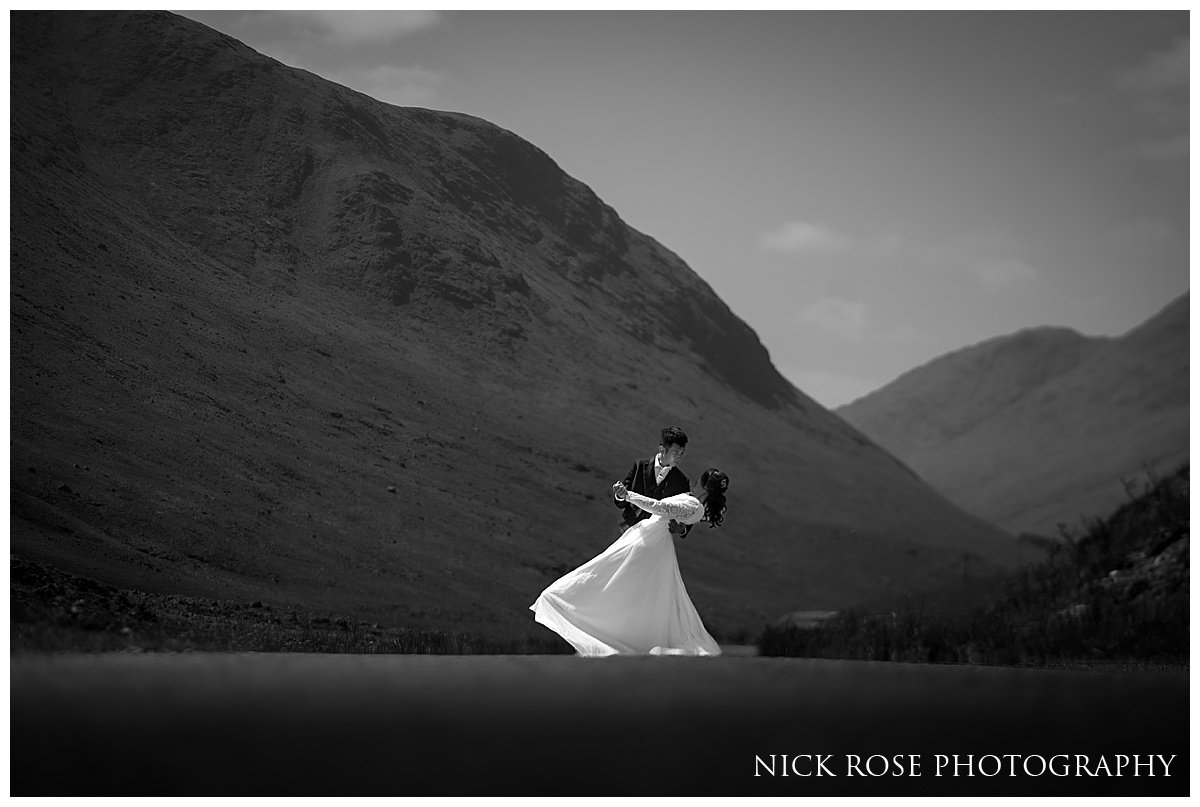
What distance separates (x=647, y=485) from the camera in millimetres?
9305

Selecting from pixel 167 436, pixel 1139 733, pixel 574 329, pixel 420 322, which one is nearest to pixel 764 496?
pixel 574 329

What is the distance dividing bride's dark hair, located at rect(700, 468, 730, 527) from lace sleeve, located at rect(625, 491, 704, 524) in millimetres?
94

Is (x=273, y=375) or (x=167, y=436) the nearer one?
(x=167, y=436)

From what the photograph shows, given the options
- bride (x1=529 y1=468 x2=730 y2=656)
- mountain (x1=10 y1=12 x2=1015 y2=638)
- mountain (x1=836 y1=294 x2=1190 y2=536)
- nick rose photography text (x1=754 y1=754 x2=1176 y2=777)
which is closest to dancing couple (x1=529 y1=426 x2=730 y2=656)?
bride (x1=529 y1=468 x2=730 y2=656)

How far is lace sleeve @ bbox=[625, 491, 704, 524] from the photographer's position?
8852 mm

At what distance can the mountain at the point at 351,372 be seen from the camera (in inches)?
1438

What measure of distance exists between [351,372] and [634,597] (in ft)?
152

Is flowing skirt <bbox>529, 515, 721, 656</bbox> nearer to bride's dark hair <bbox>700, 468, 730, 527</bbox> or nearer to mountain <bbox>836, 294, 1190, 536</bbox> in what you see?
bride's dark hair <bbox>700, 468, 730, 527</bbox>

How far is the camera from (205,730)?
250 inches

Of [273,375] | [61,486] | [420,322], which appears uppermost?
[420,322]

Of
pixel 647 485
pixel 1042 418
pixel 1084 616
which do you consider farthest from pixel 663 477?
pixel 1042 418

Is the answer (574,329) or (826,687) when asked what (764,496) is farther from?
(826,687)

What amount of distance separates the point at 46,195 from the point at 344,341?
46.9ft

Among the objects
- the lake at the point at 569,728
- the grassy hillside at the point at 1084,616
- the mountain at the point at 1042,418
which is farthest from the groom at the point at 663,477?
the mountain at the point at 1042,418
